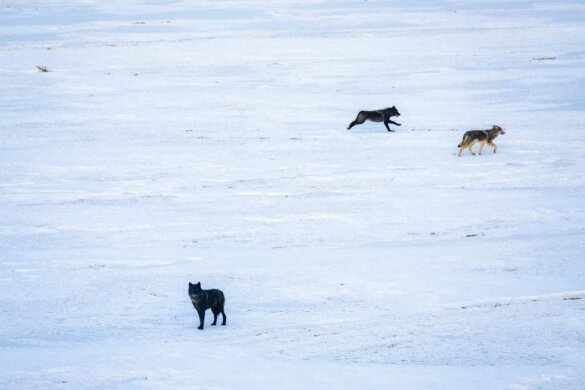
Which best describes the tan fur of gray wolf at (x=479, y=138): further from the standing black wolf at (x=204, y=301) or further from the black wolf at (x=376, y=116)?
the standing black wolf at (x=204, y=301)

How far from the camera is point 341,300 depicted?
314 inches

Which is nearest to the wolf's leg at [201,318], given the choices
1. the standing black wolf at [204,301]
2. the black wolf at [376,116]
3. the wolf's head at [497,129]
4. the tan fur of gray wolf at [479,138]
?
the standing black wolf at [204,301]

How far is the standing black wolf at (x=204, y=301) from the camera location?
7227 millimetres

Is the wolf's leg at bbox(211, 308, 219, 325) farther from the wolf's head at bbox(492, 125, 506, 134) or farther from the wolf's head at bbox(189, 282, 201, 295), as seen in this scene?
the wolf's head at bbox(492, 125, 506, 134)

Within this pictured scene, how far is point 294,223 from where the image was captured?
1055cm

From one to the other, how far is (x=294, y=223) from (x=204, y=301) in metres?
3.37

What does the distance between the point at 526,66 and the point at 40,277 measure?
1604 cm

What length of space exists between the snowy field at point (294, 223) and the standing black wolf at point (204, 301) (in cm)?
16

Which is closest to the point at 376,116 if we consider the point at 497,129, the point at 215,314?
the point at 497,129

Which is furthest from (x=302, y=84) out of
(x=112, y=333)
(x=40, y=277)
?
(x=112, y=333)

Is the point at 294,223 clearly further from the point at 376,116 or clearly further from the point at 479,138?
the point at 376,116

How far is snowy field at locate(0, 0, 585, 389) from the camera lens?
268 inches

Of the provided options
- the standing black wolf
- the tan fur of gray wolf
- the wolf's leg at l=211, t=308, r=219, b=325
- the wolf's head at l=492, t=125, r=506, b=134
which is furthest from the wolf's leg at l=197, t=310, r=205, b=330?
the wolf's head at l=492, t=125, r=506, b=134

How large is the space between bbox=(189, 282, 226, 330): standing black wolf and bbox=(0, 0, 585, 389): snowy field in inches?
6.4
